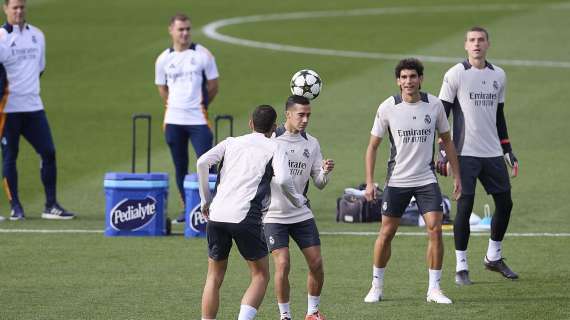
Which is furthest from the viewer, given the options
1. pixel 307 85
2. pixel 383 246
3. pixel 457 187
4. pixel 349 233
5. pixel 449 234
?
pixel 349 233

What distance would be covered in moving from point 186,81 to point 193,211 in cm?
216

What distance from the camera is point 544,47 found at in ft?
107

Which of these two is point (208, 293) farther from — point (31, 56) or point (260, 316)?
point (31, 56)

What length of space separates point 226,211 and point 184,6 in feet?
99.1

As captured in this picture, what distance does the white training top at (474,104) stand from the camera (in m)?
14.5

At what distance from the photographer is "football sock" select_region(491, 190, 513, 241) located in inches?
580

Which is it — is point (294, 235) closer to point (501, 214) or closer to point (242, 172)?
point (242, 172)

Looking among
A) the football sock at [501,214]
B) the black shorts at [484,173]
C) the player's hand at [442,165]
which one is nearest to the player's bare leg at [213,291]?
the player's hand at [442,165]

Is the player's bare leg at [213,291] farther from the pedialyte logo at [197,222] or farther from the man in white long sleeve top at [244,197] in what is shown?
the pedialyte logo at [197,222]

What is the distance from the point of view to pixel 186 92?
18.2 m

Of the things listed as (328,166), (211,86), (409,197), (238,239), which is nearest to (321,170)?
(328,166)

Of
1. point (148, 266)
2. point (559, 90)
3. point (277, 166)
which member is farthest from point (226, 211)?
point (559, 90)

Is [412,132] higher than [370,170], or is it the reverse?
[412,132]

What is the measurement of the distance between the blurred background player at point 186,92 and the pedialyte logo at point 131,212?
113cm
